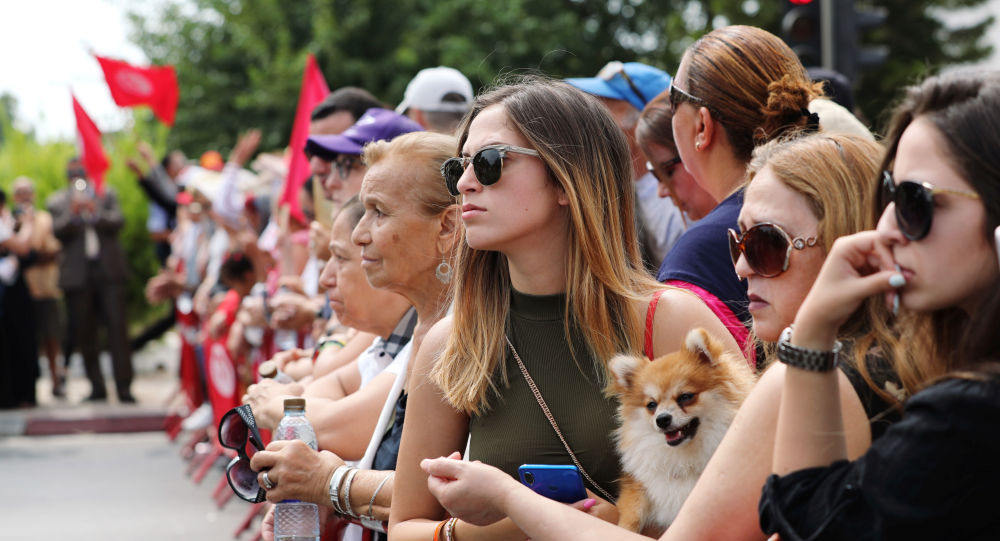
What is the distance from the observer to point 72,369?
799 inches

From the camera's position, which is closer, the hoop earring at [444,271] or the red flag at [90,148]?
the hoop earring at [444,271]

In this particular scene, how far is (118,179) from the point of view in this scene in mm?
19281

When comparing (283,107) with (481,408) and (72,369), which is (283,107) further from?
(481,408)

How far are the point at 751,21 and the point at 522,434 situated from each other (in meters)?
21.9

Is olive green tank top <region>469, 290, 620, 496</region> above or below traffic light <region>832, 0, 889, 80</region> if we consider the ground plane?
below

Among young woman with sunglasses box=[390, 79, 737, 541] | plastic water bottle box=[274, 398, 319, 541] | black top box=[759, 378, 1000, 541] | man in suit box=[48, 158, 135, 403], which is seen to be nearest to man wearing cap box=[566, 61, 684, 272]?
plastic water bottle box=[274, 398, 319, 541]

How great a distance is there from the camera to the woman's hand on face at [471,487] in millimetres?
2457

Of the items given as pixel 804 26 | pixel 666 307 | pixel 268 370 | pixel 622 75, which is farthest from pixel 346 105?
pixel 804 26

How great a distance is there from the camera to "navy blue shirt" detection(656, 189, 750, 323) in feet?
10.9

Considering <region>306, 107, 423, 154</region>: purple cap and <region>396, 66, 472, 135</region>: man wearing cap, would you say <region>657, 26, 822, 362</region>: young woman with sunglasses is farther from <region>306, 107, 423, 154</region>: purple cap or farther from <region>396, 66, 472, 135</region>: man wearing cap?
<region>396, 66, 472, 135</region>: man wearing cap

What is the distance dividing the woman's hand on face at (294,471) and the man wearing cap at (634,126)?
193cm

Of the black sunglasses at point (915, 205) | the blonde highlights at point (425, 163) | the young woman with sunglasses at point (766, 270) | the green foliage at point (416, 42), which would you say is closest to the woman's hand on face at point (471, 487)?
the young woman with sunglasses at point (766, 270)

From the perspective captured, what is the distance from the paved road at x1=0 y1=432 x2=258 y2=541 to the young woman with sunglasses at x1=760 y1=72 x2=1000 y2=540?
269 inches

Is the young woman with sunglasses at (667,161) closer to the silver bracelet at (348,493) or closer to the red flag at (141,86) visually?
the silver bracelet at (348,493)
